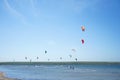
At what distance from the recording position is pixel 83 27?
75.7 feet
